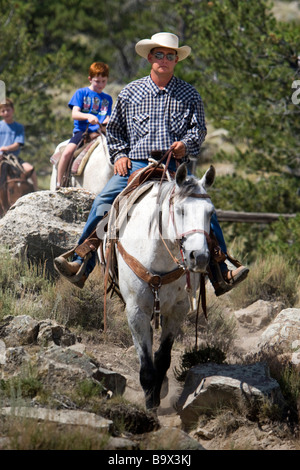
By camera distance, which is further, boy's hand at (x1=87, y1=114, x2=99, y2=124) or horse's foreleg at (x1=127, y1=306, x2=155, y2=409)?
boy's hand at (x1=87, y1=114, x2=99, y2=124)

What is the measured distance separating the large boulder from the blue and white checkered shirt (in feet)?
6.77

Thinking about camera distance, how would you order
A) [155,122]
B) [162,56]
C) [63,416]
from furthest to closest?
1. [162,56]
2. [155,122]
3. [63,416]

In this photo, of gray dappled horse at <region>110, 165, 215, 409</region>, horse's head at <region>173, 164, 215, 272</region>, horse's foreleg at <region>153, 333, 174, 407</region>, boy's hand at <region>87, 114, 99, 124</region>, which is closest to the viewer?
horse's head at <region>173, 164, 215, 272</region>

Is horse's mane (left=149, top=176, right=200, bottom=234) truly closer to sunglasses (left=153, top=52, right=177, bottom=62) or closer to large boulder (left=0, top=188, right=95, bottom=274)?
sunglasses (left=153, top=52, right=177, bottom=62)

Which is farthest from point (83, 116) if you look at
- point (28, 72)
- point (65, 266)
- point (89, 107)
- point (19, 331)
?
point (28, 72)

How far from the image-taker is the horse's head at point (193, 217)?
15.4ft

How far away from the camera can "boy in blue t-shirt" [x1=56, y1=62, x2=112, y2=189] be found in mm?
9344

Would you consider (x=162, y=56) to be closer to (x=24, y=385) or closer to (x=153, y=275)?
(x=153, y=275)

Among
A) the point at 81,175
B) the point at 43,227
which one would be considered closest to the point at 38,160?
the point at 81,175

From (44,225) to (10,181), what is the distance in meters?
5.06

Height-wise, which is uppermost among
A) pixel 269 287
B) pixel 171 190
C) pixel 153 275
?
pixel 171 190

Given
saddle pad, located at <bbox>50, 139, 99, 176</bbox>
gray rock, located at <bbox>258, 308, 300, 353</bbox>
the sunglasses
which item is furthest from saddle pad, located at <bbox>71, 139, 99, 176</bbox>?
gray rock, located at <bbox>258, 308, 300, 353</bbox>

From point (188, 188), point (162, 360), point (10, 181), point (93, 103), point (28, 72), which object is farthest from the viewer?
point (28, 72)

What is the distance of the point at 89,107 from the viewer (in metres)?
9.48
